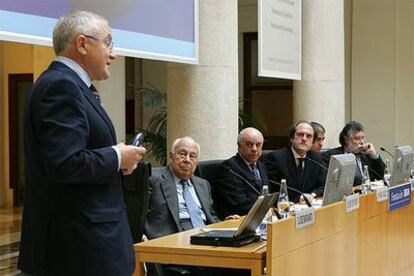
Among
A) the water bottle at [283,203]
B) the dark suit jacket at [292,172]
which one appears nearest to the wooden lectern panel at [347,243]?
the water bottle at [283,203]

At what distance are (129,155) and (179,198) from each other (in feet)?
7.35

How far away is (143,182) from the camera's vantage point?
3.79m

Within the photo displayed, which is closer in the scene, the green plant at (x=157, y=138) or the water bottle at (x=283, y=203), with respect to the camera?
the water bottle at (x=283, y=203)

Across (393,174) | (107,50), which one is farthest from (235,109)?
(107,50)

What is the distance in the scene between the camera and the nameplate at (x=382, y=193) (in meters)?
4.89

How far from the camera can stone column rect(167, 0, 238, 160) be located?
20.1ft

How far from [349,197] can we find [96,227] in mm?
2336

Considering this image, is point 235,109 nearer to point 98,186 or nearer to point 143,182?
point 143,182

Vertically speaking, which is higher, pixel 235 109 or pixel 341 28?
pixel 341 28

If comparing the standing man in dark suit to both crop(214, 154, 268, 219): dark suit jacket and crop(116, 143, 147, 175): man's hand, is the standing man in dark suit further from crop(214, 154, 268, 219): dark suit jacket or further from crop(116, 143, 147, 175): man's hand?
crop(214, 154, 268, 219): dark suit jacket

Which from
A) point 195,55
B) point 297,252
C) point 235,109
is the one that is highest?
point 195,55

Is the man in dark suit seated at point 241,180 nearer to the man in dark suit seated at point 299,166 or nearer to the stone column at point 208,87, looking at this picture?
the man in dark suit seated at point 299,166

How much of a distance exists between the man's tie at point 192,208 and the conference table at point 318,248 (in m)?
0.36

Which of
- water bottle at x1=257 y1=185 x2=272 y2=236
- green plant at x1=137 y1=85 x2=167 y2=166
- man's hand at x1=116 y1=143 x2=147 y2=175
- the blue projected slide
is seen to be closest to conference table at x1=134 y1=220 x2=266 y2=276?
water bottle at x1=257 y1=185 x2=272 y2=236
